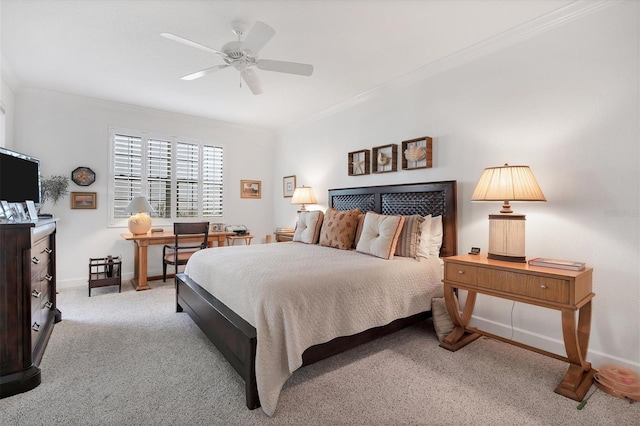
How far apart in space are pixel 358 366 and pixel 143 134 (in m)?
4.56

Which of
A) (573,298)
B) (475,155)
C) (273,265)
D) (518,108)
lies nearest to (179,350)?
(273,265)

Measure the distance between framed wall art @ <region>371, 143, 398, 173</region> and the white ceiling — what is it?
0.78m

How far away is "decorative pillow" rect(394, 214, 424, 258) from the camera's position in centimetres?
287

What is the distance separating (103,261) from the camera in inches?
171

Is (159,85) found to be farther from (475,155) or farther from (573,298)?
(573,298)

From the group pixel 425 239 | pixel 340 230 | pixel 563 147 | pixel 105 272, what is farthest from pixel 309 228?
pixel 105 272

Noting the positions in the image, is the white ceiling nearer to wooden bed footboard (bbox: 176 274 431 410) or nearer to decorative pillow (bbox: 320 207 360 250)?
decorative pillow (bbox: 320 207 360 250)

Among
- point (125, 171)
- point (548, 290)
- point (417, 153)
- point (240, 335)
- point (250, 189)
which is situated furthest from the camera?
point (250, 189)

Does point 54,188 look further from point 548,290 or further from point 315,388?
point 548,290

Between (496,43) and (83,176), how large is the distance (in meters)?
5.19

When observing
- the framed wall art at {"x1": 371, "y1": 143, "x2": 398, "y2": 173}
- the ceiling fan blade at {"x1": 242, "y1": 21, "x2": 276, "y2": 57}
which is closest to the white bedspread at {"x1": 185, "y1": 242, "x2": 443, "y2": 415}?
the framed wall art at {"x1": 371, "y1": 143, "x2": 398, "y2": 173}

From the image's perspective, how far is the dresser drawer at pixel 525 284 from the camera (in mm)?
1903

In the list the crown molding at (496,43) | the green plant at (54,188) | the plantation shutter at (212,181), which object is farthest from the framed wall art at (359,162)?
the green plant at (54,188)

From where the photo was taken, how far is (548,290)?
6.40 feet
